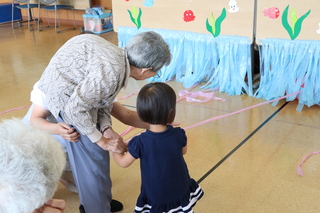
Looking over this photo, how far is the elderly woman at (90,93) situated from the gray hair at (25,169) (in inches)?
22.3

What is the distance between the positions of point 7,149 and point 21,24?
7.52m

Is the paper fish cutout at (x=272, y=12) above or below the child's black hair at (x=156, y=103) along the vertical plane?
above

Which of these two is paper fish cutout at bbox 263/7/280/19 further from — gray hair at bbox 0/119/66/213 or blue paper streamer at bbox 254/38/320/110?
gray hair at bbox 0/119/66/213

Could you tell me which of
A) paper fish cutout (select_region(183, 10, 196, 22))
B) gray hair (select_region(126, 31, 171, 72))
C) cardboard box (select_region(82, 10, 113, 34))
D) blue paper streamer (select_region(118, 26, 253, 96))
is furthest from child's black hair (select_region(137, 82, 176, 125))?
cardboard box (select_region(82, 10, 113, 34))

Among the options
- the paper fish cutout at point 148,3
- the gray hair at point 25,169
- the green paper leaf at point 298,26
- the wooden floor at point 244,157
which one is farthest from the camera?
the paper fish cutout at point 148,3

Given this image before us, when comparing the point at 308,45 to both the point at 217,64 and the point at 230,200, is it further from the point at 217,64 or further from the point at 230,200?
the point at 230,200

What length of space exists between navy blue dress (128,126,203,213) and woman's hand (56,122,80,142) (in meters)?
0.28

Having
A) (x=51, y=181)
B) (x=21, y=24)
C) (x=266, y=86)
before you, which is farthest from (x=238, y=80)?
(x=21, y=24)

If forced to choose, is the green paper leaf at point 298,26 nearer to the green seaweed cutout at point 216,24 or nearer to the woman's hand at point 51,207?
the green seaweed cutout at point 216,24

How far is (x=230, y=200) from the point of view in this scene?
1.96m

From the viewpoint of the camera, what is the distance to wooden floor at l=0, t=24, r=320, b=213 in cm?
195

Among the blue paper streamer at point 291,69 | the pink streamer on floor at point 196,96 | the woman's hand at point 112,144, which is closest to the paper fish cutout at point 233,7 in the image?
the blue paper streamer at point 291,69

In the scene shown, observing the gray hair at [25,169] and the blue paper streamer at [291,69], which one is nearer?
the gray hair at [25,169]

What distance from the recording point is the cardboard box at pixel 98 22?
638cm
